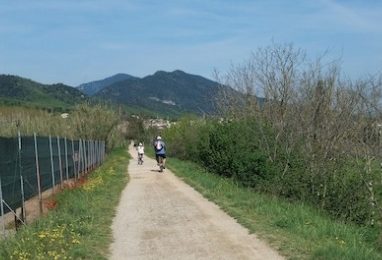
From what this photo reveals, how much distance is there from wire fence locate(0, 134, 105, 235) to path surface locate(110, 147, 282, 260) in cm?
222

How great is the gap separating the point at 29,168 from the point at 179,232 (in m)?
5.46

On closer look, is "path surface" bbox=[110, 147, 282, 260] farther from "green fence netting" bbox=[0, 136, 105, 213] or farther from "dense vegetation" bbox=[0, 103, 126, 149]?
"dense vegetation" bbox=[0, 103, 126, 149]

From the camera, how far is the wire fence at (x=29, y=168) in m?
12.5

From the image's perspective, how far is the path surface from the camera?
9.44m

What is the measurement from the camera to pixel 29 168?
50.3 feet

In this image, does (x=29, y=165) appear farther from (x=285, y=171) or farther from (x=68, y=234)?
(x=285, y=171)

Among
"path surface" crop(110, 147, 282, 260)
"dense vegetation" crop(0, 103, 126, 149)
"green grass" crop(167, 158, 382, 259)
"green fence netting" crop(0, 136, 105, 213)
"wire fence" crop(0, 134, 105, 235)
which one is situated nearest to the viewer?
"green grass" crop(167, 158, 382, 259)

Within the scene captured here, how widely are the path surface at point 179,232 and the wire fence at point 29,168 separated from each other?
2.22m

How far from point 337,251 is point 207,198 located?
8976 mm

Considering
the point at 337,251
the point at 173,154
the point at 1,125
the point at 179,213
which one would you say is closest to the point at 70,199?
the point at 179,213

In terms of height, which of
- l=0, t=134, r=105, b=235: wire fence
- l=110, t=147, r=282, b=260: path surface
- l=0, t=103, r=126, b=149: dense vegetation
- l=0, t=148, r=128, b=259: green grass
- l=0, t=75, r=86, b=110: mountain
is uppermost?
l=0, t=75, r=86, b=110: mountain

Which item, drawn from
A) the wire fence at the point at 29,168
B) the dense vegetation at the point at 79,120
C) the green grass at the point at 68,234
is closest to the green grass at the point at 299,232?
the green grass at the point at 68,234

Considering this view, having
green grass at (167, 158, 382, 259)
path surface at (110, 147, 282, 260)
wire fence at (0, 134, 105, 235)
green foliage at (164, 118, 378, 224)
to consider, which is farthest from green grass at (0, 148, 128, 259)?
green foliage at (164, 118, 378, 224)

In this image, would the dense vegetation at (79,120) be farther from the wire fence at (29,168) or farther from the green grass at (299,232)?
the green grass at (299,232)
